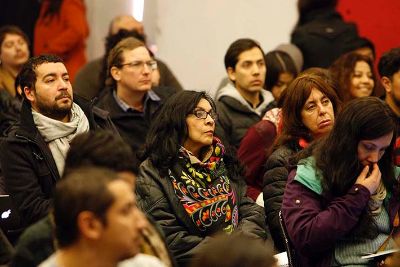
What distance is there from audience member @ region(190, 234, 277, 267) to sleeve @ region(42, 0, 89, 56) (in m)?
5.77

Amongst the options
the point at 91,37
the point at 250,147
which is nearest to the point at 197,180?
the point at 250,147

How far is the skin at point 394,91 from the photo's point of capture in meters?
5.62

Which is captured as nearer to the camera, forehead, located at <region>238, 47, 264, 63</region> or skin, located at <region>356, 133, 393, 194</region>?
skin, located at <region>356, 133, 393, 194</region>

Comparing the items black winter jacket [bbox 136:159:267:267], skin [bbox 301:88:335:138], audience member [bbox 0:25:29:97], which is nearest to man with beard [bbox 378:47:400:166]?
skin [bbox 301:88:335:138]

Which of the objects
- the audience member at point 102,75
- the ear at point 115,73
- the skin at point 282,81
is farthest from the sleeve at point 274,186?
the audience member at point 102,75

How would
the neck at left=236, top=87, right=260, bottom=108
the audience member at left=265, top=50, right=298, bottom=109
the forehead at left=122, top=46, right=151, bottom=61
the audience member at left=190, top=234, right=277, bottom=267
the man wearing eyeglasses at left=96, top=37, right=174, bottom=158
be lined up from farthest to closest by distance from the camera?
1. the audience member at left=265, top=50, right=298, bottom=109
2. the neck at left=236, top=87, right=260, bottom=108
3. the forehead at left=122, top=46, right=151, bottom=61
4. the man wearing eyeglasses at left=96, top=37, right=174, bottom=158
5. the audience member at left=190, top=234, right=277, bottom=267

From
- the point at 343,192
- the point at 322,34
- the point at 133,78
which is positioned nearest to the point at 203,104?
the point at 343,192

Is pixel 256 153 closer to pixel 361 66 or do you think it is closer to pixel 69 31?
pixel 361 66

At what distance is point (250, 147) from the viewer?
5238 mm

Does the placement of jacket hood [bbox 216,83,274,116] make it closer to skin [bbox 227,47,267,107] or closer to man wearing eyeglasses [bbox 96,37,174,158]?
skin [bbox 227,47,267,107]

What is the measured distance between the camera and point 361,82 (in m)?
6.22

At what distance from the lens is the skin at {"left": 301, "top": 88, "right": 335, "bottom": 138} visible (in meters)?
4.79

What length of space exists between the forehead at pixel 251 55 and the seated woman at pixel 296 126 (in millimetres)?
1300

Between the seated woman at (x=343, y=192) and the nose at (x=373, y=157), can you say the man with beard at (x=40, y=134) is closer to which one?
the seated woman at (x=343, y=192)
